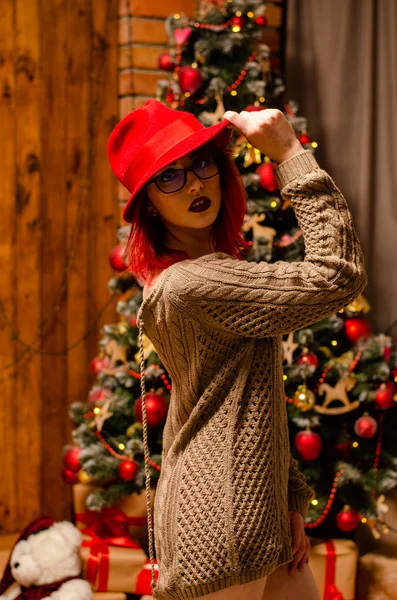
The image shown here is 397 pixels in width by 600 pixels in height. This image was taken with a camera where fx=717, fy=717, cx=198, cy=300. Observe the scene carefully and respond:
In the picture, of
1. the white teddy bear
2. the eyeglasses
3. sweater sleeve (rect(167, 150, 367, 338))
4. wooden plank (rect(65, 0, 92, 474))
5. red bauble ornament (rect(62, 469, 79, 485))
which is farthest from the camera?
wooden plank (rect(65, 0, 92, 474))

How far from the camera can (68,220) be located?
9.23 feet

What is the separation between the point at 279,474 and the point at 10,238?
185cm

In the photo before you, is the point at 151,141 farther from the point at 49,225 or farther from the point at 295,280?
the point at 49,225

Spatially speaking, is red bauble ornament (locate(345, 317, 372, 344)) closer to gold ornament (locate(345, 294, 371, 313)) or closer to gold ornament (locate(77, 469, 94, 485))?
gold ornament (locate(345, 294, 371, 313))

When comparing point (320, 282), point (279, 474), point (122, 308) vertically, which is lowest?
point (279, 474)

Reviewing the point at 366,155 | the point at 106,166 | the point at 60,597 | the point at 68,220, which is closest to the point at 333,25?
the point at 366,155

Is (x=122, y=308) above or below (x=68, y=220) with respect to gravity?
below

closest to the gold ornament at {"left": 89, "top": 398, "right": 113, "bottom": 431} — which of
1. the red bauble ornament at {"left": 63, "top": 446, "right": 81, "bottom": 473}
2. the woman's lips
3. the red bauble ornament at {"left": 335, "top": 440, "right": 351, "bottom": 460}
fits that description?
the red bauble ornament at {"left": 63, "top": 446, "right": 81, "bottom": 473}

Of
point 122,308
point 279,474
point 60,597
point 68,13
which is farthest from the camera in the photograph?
point 68,13

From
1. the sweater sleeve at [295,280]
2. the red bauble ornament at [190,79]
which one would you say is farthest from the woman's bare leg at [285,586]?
the red bauble ornament at [190,79]

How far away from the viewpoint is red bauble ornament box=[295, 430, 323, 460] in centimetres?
212

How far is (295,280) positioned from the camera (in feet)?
3.63

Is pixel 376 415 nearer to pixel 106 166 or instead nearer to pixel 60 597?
pixel 60 597

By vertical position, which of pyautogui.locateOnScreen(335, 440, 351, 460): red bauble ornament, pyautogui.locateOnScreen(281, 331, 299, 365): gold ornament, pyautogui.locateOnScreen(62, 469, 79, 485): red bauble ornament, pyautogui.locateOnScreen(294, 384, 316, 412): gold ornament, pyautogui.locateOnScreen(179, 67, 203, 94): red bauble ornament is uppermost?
pyautogui.locateOnScreen(179, 67, 203, 94): red bauble ornament
